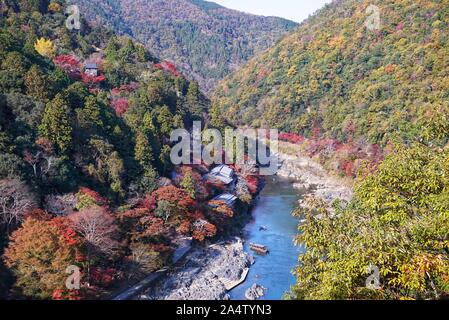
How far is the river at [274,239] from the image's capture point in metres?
20.5

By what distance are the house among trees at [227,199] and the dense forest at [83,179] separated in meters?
0.69

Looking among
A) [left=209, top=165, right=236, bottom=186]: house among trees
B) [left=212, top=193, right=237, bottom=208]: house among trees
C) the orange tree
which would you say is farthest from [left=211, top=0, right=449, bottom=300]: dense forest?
the orange tree

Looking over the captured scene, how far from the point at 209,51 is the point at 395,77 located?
75.1m

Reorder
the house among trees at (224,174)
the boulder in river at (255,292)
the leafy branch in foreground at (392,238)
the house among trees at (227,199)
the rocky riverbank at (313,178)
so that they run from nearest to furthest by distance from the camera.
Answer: the leafy branch in foreground at (392,238) → the boulder in river at (255,292) → the house among trees at (227,199) → the house among trees at (224,174) → the rocky riverbank at (313,178)

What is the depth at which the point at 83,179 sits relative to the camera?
873 inches

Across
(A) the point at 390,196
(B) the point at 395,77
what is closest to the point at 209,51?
(B) the point at 395,77

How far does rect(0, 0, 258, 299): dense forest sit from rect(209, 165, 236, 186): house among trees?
0.77m

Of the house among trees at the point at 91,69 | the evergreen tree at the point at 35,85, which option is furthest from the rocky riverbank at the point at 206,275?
the house among trees at the point at 91,69

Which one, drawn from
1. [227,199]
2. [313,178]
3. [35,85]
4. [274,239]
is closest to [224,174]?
[227,199]

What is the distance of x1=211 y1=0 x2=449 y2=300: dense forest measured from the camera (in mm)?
5523

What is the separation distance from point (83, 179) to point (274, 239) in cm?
1174

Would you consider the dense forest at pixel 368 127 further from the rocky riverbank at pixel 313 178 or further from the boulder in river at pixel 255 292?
the boulder in river at pixel 255 292

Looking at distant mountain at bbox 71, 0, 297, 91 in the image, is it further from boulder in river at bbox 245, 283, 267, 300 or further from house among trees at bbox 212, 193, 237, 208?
boulder in river at bbox 245, 283, 267, 300

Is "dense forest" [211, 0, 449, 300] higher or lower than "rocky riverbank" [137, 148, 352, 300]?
higher
